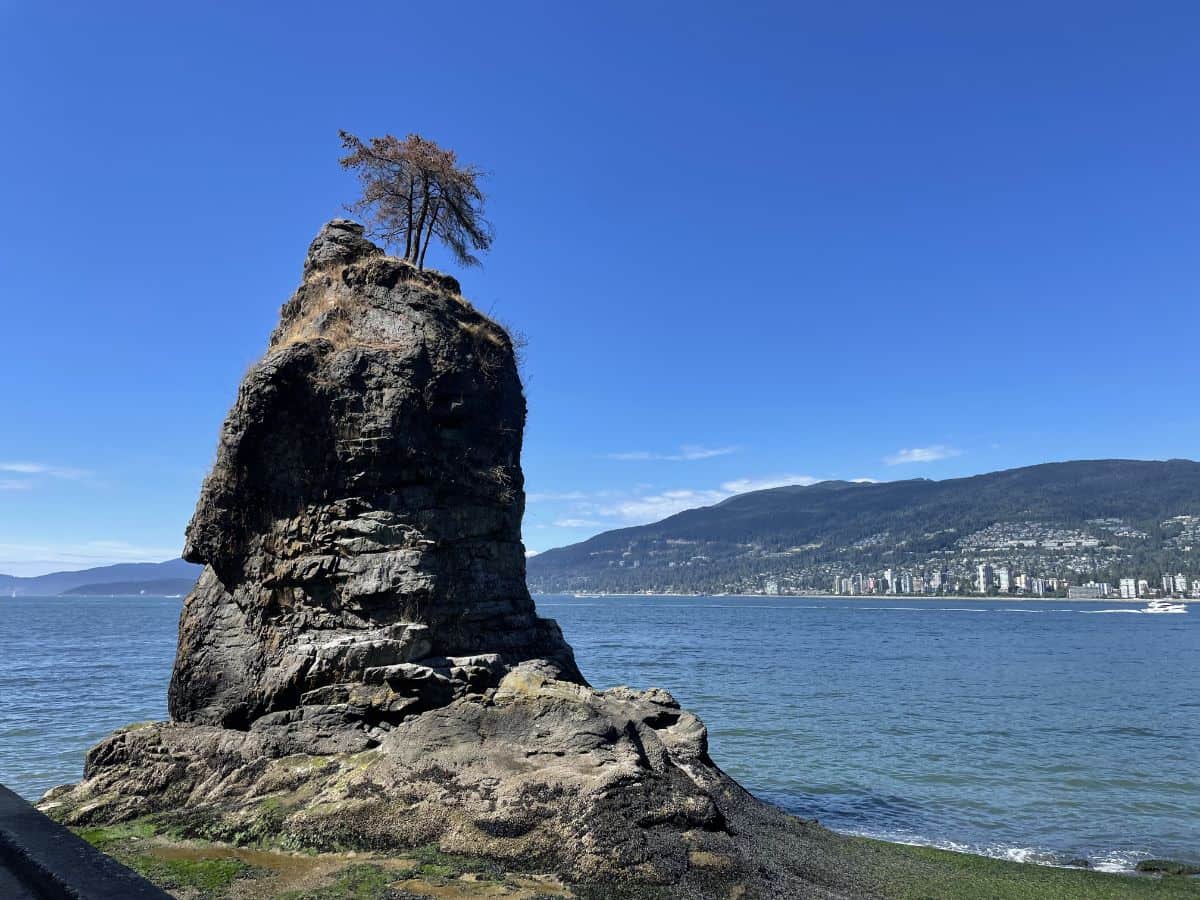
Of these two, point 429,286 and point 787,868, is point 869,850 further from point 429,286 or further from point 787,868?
point 429,286

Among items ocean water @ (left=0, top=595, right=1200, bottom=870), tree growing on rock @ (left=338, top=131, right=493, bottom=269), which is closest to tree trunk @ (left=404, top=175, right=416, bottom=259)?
tree growing on rock @ (left=338, top=131, right=493, bottom=269)

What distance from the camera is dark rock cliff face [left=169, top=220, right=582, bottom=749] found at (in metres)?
14.3

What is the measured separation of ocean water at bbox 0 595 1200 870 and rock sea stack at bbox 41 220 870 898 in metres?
6.22

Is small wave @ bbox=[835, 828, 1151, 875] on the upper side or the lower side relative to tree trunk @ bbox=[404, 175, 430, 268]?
lower

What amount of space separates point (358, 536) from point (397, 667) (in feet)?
9.42

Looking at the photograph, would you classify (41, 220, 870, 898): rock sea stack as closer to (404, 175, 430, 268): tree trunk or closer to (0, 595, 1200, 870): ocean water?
(404, 175, 430, 268): tree trunk

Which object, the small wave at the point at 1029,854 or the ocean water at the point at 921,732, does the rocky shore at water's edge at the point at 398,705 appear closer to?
the small wave at the point at 1029,854

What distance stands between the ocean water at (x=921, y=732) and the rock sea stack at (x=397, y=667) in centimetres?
622

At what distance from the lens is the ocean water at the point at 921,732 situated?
703 inches

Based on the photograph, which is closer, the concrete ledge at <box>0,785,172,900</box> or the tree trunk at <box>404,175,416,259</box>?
the concrete ledge at <box>0,785,172,900</box>

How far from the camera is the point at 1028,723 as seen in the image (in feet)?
97.5

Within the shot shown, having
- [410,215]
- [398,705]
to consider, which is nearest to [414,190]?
[410,215]

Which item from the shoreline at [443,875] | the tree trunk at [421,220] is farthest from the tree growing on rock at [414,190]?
the shoreline at [443,875]

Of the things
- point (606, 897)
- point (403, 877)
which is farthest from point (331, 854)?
point (606, 897)
